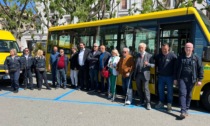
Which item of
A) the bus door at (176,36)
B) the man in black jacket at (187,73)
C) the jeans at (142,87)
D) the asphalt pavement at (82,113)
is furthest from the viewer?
the jeans at (142,87)

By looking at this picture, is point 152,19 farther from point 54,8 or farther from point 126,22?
point 54,8

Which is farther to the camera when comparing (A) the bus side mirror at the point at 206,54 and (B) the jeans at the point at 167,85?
(B) the jeans at the point at 167,85

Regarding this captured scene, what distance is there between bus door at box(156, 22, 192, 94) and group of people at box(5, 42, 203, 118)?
484 mm

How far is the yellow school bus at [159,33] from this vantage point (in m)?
6.61

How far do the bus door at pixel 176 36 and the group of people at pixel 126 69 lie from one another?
1.59ft

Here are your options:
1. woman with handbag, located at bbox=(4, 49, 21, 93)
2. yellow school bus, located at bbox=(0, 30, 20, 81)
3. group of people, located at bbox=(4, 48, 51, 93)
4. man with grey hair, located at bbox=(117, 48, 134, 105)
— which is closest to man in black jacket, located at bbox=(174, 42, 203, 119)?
man with grey hair, located at bbox=(117, 48, 134, 105)

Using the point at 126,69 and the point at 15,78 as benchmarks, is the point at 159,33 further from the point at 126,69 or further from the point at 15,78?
the point at 15,78

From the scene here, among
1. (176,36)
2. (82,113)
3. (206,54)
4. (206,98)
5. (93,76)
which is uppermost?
(176,36)

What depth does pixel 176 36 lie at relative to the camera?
710 centimetres

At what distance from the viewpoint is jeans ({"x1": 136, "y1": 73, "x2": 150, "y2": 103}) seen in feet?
23.0

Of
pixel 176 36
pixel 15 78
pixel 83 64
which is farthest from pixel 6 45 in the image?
pixel 176 36

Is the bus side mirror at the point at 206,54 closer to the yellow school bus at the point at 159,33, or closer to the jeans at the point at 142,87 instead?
the yellow school bus at the point at 159,33

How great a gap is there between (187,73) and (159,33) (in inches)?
76.3

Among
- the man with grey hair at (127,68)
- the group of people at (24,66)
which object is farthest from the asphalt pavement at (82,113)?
the group of people at (24,66)
